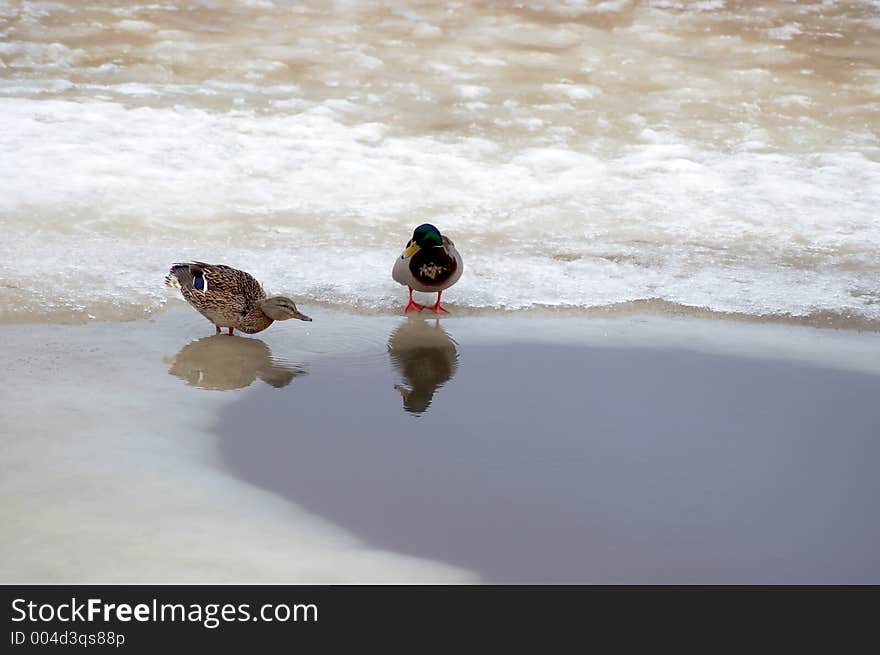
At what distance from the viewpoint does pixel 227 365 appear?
16.1 ft

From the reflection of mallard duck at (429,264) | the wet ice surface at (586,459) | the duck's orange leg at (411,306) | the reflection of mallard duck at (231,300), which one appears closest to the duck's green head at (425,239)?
the reflection of mallard duck at (429,264)

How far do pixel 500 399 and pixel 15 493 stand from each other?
189 centimetres

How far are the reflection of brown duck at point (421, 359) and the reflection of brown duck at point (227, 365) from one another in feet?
1.61

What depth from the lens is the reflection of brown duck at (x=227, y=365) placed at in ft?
15.4

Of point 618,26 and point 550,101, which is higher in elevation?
point 618,26

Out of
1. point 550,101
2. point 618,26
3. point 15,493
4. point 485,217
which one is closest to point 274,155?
point 485,217

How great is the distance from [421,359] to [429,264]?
0.70 meters

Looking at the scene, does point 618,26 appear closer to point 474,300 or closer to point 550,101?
point 550,101

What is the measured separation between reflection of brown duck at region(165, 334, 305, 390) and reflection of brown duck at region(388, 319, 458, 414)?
49 cm

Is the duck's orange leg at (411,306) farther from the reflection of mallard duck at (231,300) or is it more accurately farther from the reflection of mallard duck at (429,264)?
the reflection of mallard duck at (231,300)

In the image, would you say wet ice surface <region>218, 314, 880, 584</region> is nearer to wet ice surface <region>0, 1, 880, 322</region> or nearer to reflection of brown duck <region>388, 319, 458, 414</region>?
reflection of brown duck <region>388, 319, 458, 414</region>

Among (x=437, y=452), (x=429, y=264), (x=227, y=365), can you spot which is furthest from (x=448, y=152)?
(x=437, y=452)

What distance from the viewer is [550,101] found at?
31.9 ft

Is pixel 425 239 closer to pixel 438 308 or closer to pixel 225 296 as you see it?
pixel 438 308
